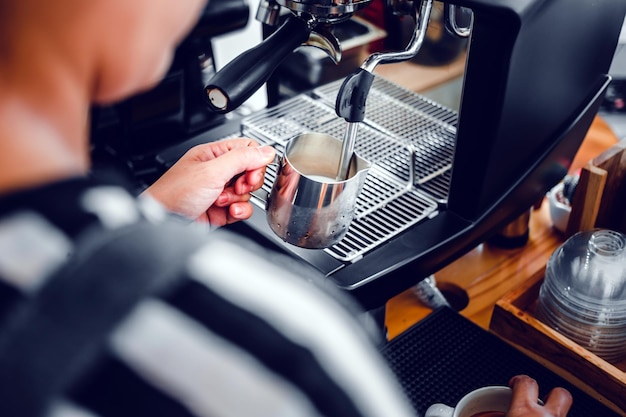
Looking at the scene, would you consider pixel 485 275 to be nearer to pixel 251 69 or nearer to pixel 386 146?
pixel 386 146

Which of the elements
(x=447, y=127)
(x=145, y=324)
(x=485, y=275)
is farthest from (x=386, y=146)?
(x=145, y=324)

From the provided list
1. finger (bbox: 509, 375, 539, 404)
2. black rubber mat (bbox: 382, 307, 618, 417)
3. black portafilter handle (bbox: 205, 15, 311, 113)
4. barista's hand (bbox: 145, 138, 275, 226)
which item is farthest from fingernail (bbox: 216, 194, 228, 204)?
finger (bbox: 509, 375, 539, 404)

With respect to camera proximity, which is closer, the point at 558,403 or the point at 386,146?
the point at 558,403

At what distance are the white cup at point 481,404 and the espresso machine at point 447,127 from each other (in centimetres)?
15

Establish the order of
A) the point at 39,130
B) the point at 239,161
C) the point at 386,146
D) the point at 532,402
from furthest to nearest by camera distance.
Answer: the point at 386,146 < the point at 239,161 < the point at 532,402 < the point at 39,130

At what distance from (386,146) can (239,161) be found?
0.93 feet

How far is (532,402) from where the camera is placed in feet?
2.33

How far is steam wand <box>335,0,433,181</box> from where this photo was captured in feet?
2.49

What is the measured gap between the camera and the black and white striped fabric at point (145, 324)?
1.09 feet

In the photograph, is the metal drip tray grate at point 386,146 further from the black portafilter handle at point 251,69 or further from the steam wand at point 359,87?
the black portafilter handle at point 251,69

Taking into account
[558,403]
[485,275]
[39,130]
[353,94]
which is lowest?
[485,275]

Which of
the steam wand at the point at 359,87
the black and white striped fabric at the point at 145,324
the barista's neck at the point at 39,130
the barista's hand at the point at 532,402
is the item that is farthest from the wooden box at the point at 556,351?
the barista's neck at the point at 39,130

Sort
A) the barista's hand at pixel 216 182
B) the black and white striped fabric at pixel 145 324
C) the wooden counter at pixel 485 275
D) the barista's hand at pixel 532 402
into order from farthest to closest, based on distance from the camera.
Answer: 1. the wooden counter at pixel 485 275
2. the barista's hand at pixel 216 182
3. the barista's hand at pixel 532 402
4. the black and white striped fabric at pixel 145 324

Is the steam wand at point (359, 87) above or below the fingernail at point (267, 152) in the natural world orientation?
above
